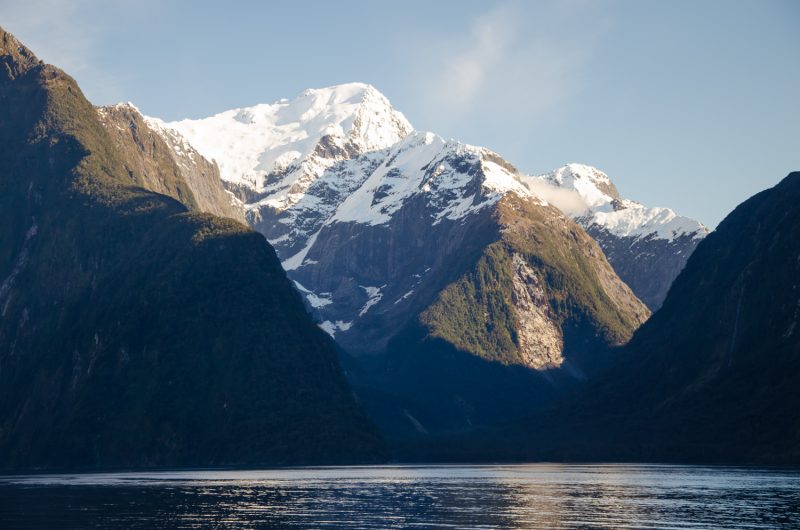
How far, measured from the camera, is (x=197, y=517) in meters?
170

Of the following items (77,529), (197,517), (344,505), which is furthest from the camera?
(344,505)

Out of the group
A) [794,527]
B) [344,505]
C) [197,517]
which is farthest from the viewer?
[344,505]

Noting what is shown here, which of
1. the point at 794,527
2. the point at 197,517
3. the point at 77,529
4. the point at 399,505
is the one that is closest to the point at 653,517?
the point at 794,527

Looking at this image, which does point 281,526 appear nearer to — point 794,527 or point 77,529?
point 77,529

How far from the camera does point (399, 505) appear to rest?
7549 inches

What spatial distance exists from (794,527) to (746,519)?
13.5 m

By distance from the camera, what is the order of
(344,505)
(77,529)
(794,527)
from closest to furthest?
1. (794,527)
2. (77,529)
3. (344,505)

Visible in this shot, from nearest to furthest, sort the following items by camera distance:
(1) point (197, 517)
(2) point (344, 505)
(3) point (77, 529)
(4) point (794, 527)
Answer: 1. (4) point (794, 527)
2. (3) point (77, 529)
3. (1) point (197, 517)
4. (2) point (344, 505)

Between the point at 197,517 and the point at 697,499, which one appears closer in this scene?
the point at 197,517

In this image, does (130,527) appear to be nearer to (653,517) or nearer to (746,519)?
(653,517)

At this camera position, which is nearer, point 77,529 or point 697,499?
point 77,529

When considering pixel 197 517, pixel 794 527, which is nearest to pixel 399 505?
pixel 197 517

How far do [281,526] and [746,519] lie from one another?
5906 cm

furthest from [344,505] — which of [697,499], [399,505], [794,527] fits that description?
[794,527]
